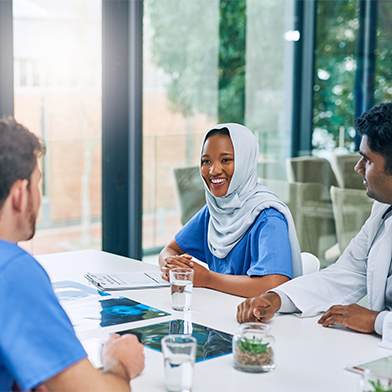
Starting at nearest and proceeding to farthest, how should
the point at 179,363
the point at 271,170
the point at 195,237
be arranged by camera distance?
the point at 179,363
the point at 195,237
the point at 271,170

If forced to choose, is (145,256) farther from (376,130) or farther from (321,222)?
(376,130)

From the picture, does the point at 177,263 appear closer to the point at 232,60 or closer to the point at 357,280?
the point at 357,280

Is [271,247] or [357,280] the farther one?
[271,247]

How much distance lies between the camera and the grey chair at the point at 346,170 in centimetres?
384

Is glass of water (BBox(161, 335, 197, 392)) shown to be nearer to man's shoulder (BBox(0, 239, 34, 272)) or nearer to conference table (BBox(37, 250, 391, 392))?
conference table (BBox(37, 250, 391, 392))

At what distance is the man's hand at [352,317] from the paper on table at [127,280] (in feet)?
2.11

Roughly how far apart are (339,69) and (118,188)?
1.66 metres

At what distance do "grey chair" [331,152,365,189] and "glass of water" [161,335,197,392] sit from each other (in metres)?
2.84

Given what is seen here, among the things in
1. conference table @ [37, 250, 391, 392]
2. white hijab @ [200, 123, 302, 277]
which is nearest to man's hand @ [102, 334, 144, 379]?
conference table @ [37, 250, 391, 392]

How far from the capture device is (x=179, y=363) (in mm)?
1164

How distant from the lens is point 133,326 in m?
1.62

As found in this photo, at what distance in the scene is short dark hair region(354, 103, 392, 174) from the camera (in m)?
1.74

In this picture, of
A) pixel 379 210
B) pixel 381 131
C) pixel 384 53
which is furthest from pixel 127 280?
pixel 384 53

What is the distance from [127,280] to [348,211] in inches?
82.6
